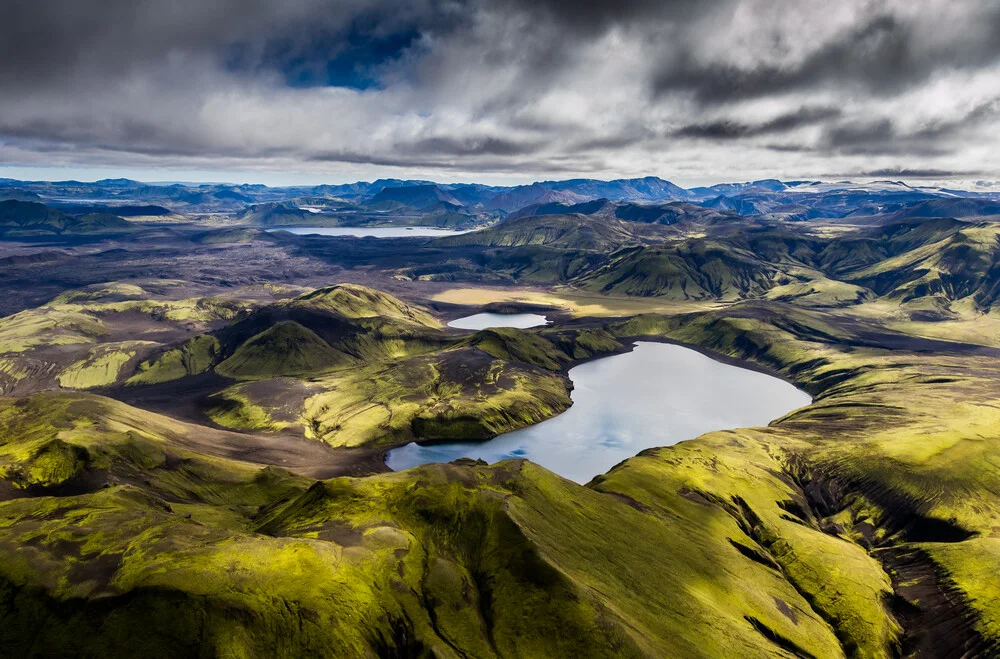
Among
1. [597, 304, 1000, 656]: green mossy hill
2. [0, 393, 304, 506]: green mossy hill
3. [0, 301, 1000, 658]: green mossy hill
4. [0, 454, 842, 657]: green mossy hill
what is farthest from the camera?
[0, 393, 304, 506]: green mossy hill

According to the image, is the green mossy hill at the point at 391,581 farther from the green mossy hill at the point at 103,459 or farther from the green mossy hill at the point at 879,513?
the green mossy hill at the point at 103,459

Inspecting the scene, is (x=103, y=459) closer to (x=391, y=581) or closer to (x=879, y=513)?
(x=391, y=581)

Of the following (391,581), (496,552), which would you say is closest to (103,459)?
(391,581)

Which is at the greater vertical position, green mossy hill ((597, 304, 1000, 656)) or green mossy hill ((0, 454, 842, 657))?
green mossy hill ((0, 454, 842, 657))

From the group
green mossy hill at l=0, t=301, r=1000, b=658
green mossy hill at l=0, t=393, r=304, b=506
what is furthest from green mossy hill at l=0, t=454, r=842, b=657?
green mossy hill at l=0, t=393, r=304, b=506

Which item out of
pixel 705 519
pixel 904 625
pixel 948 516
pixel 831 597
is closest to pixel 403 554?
pixel 705 519

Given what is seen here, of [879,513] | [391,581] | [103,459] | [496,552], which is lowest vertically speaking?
[879,513]

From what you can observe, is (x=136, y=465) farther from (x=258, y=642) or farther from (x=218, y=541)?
(x=258, y=642)

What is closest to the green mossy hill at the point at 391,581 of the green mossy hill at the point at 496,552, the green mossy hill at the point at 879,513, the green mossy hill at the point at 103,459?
the green mossy hill at the point at 496,552

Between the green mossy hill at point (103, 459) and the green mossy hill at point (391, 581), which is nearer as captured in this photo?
the green mossy hill at point (391, 581)

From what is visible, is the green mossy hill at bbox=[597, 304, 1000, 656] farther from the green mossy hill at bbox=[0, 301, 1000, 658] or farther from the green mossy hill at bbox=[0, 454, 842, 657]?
the green mossy hill at bbox=[0, 454, 842, 657]

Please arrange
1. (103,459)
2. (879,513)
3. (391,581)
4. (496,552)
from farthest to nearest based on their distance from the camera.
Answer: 1. (879,513)
2. (103,459)
3. (496,552)
4. (391,581)

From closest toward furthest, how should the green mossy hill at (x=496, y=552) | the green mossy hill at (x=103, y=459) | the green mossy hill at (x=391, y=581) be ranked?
1. the green mossy hill at (x=391, y=581)
2. the green mossy hill at (x=496, y=552)
3. the green mossy hill at (x=103, y=459)
